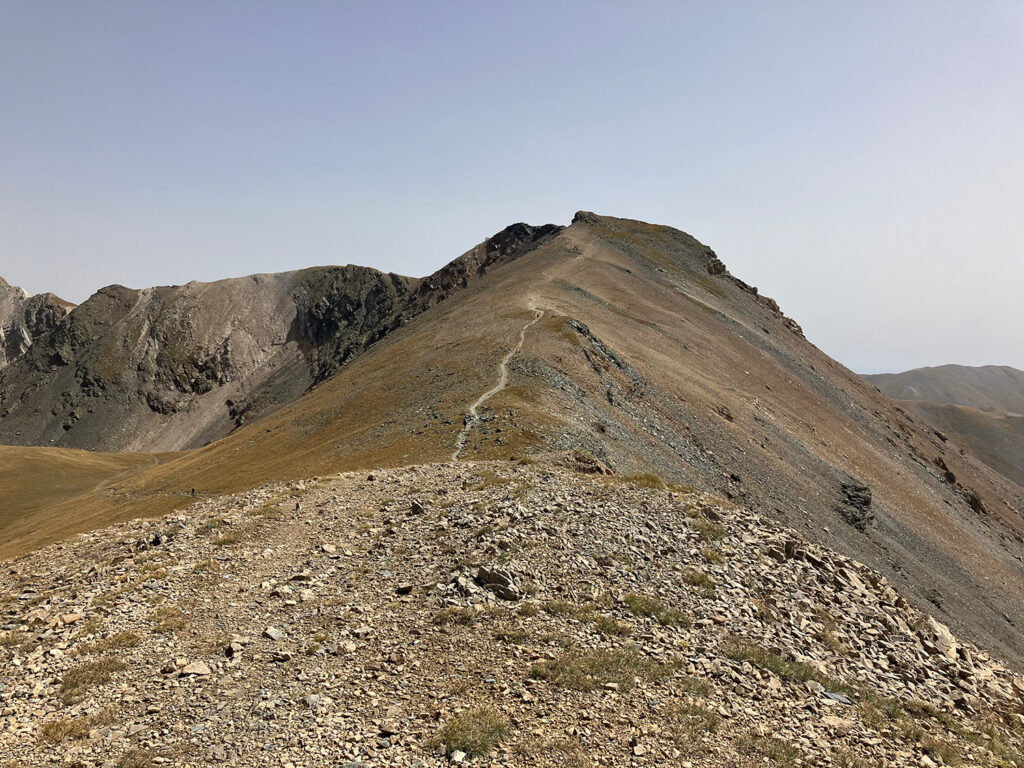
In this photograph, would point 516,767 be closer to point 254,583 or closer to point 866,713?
point 866,713

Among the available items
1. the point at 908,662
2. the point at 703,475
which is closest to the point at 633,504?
the point at 908,662

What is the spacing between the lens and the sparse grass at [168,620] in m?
14.6

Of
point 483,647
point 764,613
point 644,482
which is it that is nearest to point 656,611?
point 764,613

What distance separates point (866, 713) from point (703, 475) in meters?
30.4

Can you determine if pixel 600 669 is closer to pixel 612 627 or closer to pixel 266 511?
pixel 612 627

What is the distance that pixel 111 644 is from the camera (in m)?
13.8

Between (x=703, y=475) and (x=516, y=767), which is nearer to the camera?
(x=516, y=767)

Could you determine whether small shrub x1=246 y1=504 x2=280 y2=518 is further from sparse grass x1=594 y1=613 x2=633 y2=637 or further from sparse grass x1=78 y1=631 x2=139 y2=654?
sparse grass x1=594 y1=613 x2=633 y2=637

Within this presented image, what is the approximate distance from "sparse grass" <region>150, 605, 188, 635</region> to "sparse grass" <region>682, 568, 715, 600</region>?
14.0 meters

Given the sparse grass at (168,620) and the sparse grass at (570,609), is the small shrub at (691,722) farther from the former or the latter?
the sparse grass at (168,620)

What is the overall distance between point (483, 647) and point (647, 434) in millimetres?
33234

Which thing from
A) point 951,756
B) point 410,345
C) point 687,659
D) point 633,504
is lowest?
point 951,756

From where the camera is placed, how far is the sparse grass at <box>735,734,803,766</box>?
1186 centimetres

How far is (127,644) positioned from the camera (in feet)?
45.6
